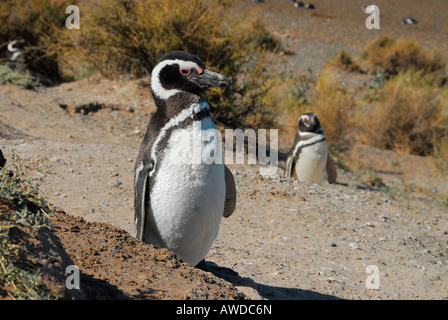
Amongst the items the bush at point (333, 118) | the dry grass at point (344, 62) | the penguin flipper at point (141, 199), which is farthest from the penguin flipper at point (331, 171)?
the dry grass at point (344, 62)

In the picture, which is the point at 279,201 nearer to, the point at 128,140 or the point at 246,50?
the point at 128,140

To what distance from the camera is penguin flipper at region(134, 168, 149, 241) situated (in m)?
3.06

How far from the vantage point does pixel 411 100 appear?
12594 mm

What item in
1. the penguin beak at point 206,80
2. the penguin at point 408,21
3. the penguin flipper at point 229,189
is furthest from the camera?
the penguin at point 408,21

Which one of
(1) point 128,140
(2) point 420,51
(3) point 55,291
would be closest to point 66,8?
(1) point 128,140

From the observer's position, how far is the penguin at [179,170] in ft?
9.69

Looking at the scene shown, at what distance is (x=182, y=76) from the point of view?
10.1ft

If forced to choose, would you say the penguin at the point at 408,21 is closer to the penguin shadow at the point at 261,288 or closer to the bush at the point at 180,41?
the bush at the point at 180,41

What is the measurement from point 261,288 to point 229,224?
4.85 feet

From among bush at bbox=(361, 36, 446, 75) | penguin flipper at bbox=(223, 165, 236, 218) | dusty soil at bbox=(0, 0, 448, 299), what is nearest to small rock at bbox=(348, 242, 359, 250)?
dusty soil at bbox=(0, 0, 448, 299)

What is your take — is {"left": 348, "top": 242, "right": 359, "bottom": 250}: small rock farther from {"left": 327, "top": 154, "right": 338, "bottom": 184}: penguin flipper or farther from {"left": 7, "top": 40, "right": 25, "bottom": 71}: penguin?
{"left": 7, "top": 40, "right": 25, "bottom": 71}: penguin

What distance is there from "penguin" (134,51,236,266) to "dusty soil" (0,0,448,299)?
0.36 meters

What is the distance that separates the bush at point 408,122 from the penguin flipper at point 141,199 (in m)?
10.2

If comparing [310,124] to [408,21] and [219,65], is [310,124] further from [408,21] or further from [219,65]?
[408,21]
